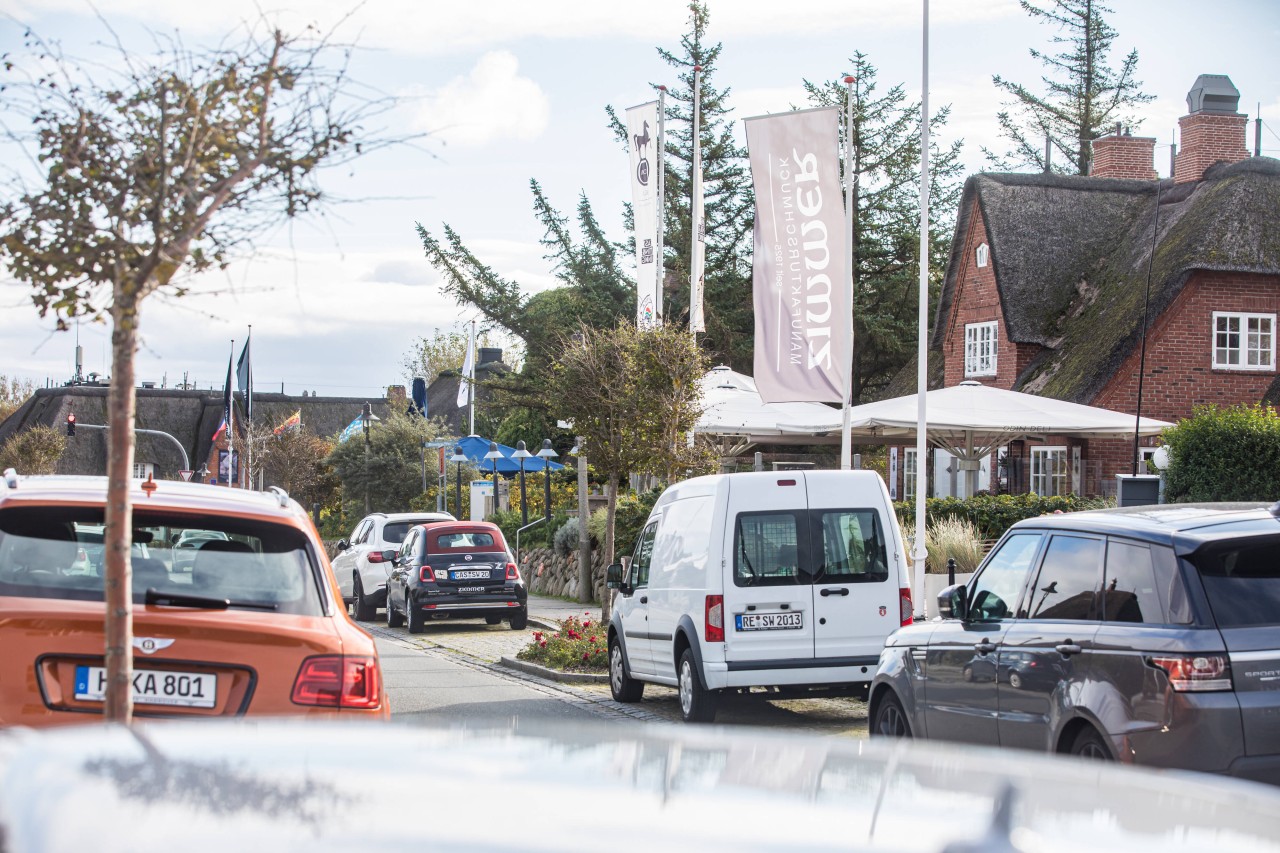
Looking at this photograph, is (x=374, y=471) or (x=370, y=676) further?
(x=374, y=471)

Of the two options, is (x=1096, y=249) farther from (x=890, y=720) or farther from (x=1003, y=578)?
(x=1003, y=578)

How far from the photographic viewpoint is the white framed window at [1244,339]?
3197 centimetres

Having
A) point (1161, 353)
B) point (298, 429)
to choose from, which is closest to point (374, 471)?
point (298, 429)

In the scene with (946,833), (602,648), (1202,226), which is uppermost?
(1202,226)

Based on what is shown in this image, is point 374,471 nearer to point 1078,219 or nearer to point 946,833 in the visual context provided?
point 1078,219

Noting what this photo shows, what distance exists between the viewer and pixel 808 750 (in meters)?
2.46

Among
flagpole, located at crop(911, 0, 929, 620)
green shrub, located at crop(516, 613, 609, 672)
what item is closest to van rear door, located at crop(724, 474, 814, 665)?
green shrub, located at crop(516, 613, 609, 672)

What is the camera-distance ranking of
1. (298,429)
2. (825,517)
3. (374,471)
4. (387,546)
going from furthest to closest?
(298,429) → (374,471) → (387,546) → (825,517)

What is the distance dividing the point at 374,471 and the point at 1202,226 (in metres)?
34.9

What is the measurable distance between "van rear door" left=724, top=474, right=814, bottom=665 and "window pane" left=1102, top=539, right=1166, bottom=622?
5053mm

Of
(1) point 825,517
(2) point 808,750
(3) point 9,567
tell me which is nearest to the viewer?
(2) point 808,750

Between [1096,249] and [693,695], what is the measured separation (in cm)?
2771

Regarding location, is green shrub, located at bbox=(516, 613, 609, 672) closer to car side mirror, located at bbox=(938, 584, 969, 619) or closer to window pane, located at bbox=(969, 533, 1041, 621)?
car side mirror, located at bbox=(938, 584, 969, 619)

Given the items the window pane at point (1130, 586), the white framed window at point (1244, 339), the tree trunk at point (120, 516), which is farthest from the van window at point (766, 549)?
the white framed window at point (1244, 339)
